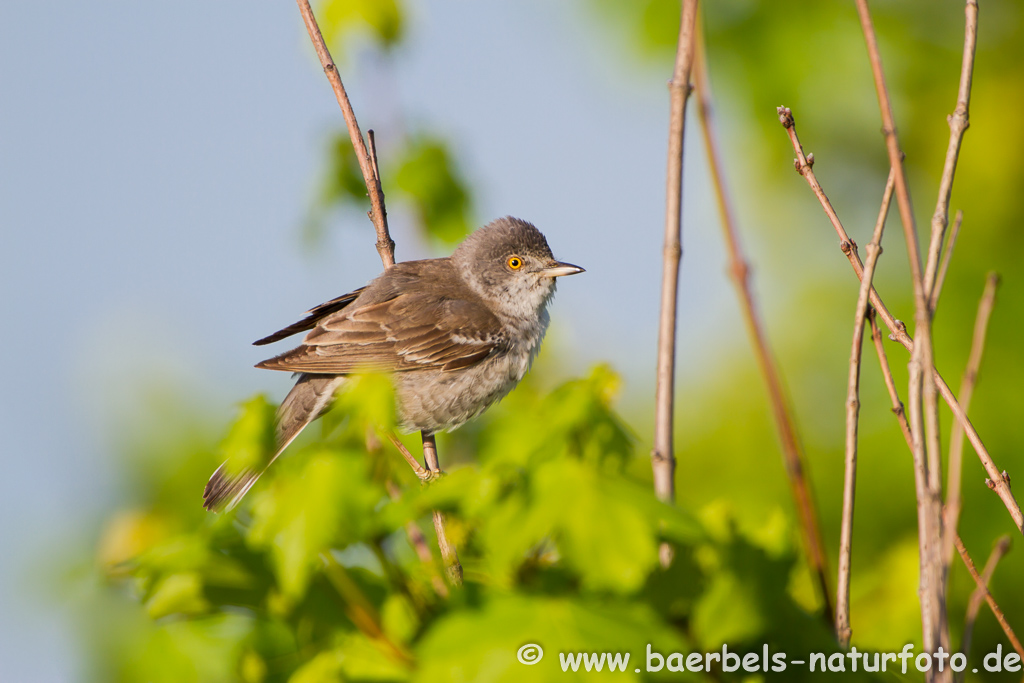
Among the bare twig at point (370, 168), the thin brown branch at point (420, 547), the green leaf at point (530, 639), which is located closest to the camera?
the green leaf at point (530, 639)

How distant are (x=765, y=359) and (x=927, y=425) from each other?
0.44 meters

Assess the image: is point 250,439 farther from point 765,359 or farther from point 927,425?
point 927,425

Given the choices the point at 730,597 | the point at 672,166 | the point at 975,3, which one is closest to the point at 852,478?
the point at 730,597

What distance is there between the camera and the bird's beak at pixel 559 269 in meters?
5.43

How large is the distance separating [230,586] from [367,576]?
272mm

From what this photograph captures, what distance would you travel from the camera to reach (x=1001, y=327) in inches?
369

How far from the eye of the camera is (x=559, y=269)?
18.1 feet

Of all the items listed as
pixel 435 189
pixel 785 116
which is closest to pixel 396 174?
pixel 435 189

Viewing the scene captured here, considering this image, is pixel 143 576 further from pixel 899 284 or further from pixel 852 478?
pixel 899 284

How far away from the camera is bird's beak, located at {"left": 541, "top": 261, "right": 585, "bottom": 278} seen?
5.43 m

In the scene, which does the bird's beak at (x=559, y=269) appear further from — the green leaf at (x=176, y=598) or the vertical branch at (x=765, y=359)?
the green leaf at (x=176, y=598)

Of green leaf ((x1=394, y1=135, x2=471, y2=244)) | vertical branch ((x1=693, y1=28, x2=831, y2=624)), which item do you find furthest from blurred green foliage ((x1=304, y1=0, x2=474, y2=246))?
vertical branch ((x1=693, y1=28, x2=831, y2=624))

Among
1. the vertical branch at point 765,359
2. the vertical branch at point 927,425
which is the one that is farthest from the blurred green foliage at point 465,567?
the vertical branch at point 765,359

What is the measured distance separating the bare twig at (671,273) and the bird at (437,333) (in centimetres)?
247
